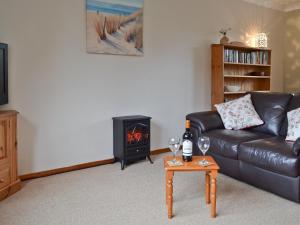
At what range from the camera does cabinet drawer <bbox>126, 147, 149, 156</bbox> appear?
11.7 feet

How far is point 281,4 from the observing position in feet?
18.7

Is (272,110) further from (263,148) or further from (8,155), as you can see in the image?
(8,155)

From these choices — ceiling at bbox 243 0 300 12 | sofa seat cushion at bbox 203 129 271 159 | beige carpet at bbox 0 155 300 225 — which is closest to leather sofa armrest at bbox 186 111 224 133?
sofa seat cushion at bbox 203 129 271 159

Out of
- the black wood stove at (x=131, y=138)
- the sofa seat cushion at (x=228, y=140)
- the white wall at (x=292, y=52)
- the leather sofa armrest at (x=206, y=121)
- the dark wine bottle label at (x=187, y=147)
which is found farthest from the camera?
the white wall at (x=292, y=52)

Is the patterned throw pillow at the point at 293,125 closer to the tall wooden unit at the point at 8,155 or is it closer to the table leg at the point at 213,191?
the table leg at the point at 213,191

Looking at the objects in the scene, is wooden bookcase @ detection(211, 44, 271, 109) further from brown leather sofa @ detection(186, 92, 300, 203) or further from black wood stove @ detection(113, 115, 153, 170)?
black wood stove @ detection(113, 115, 153, 170)

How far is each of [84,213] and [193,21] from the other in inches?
134

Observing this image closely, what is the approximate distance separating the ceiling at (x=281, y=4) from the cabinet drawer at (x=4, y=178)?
5003 mm

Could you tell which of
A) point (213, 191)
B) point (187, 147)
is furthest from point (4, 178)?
point (213, 191)

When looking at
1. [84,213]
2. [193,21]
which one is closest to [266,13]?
[193,21]

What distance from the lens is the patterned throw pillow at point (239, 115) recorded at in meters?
3.40

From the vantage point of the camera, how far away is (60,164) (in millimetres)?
3357

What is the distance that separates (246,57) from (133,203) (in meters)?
3.61

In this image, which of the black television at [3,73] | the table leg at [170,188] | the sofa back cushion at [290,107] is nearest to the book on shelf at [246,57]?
the sofa back cushion at [290,107]
